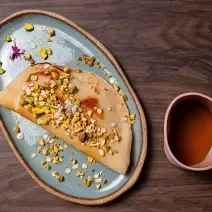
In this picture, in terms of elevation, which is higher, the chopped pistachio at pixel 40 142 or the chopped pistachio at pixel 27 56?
the chopped pistachio at pixel 27 56

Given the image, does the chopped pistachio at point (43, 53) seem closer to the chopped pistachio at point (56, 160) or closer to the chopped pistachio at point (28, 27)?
the chopped pistachio at point (28, 27)

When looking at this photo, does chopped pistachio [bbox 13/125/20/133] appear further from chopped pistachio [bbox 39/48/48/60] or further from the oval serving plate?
chopped pistachio [bbox 39/48/48/60]

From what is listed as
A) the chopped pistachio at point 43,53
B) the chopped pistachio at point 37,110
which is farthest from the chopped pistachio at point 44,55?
the chopped pistachio at point 37,110

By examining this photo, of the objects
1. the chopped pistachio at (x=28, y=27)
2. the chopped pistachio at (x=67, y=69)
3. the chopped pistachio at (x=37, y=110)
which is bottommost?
the chopped pistachio at (x=37, y=110)

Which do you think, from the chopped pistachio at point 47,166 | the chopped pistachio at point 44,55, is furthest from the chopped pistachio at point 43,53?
the chopped pistachio at point 47,166

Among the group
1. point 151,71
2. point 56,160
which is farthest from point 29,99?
point 151,71

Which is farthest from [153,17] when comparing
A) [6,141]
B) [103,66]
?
[6,141]
